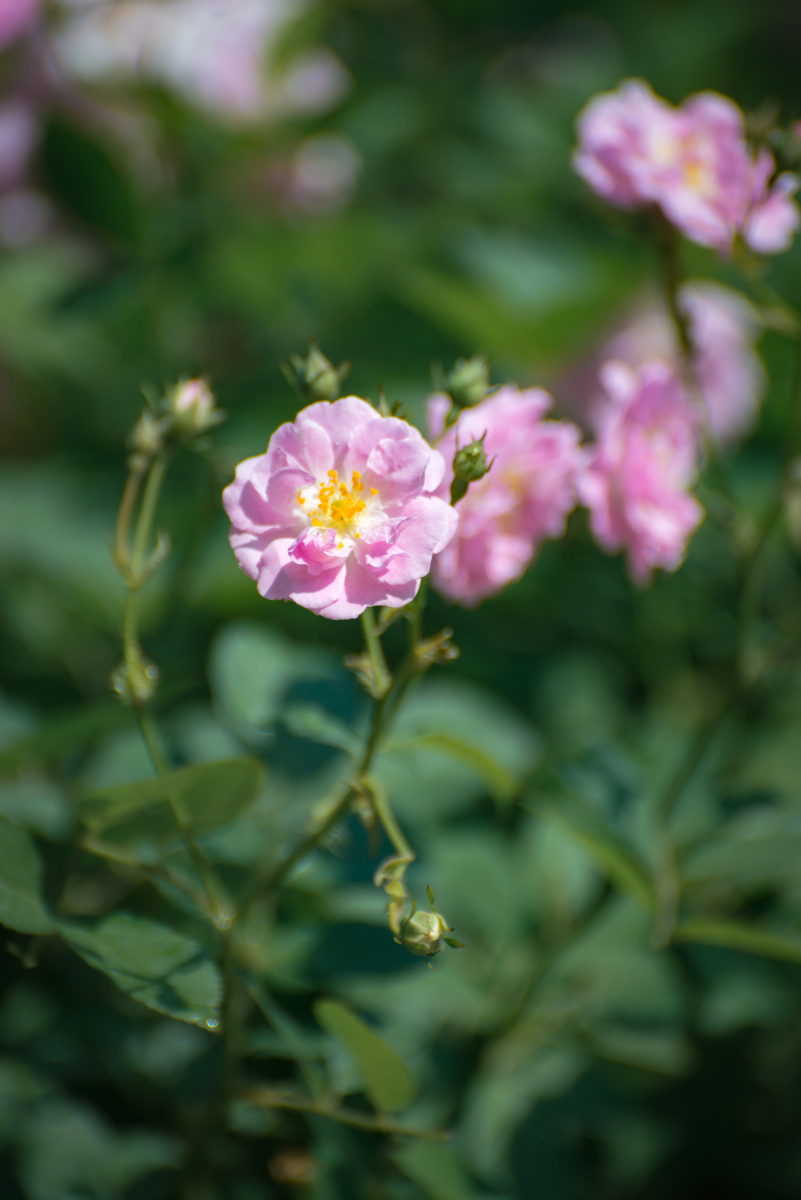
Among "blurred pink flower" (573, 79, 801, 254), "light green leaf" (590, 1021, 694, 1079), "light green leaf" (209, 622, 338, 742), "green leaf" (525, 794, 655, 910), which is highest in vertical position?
"blurred pink flower" (573, 79, 801, 254)

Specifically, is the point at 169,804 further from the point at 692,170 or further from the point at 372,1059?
the point at 692,170

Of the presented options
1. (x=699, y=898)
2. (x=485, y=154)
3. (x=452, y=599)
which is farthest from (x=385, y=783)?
(x=485, y=154)

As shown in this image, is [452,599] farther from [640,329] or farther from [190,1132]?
[640,329]

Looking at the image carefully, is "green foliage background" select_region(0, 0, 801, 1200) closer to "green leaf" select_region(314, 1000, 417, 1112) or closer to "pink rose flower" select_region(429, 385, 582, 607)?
"green leaf" select_region(314, 1000, 417, 1112)

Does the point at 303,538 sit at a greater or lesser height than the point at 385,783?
greater

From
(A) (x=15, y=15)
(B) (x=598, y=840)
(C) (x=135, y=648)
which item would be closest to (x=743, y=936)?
(B) (x=598, y=840)

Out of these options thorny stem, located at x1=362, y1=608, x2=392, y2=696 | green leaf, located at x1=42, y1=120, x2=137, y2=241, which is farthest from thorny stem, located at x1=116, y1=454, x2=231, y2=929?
green leaf, located at x1=42, y1=120, x2=137, y2=241
